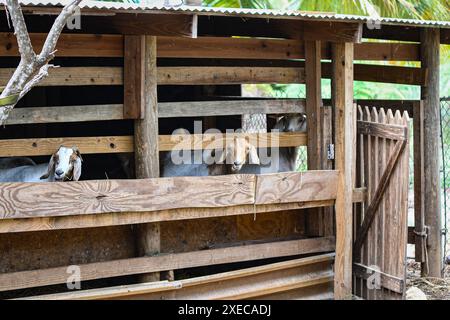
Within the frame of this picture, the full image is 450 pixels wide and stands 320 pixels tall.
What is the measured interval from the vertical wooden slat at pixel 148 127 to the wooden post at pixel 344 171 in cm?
194

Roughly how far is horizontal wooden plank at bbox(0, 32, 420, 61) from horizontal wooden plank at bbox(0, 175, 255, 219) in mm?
1258

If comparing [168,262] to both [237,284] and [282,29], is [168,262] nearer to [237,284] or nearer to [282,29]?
[237,284]

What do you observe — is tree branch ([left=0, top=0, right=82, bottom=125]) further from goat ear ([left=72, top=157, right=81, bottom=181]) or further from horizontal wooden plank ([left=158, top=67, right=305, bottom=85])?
horizontal wooden plank ([left=158, top=67, right=305, bottom=85])

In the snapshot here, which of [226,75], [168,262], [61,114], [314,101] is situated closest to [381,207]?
[314,101]

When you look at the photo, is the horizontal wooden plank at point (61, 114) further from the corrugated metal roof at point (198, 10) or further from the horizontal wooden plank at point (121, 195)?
the corrugated metal roof at point (198, 10)

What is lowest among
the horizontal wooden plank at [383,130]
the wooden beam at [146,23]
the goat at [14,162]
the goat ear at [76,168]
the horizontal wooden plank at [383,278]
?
the horizontal wooden plank at [383,278]

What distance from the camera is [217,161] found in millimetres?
7848

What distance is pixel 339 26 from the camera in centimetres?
748

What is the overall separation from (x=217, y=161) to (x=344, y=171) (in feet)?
4.31

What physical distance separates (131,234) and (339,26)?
9.49 ft

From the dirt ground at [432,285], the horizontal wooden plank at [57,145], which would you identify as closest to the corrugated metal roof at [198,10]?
the horizontal wooden plank at [57,145]

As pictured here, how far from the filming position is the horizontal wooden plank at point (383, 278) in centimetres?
743

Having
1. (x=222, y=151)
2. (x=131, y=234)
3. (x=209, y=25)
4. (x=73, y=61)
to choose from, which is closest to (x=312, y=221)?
(x=222, y=151)

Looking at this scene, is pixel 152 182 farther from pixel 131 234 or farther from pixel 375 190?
pixel 375 190
